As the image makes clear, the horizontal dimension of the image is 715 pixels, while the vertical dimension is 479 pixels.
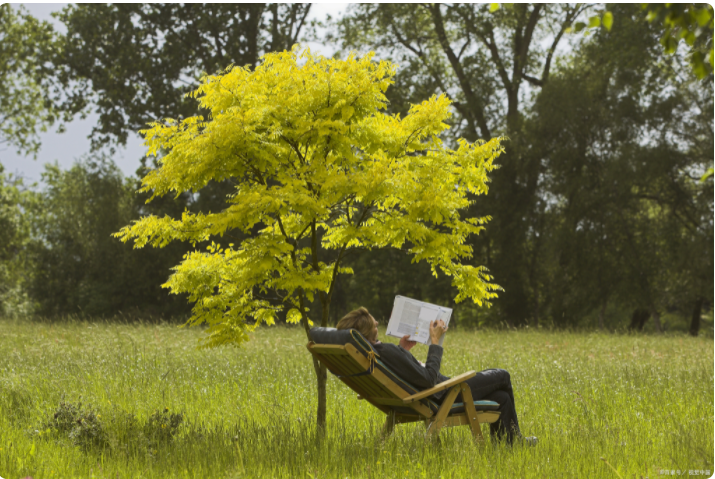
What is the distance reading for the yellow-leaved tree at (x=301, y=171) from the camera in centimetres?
455

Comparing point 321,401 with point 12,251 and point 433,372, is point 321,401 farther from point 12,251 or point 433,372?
point 12,251

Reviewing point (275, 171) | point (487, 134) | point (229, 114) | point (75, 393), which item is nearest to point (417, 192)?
point (275, 171)

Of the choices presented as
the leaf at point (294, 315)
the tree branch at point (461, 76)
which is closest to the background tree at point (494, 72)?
the tree branch at point (461, 76)

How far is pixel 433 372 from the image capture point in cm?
443

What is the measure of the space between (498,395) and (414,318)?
1.01 m

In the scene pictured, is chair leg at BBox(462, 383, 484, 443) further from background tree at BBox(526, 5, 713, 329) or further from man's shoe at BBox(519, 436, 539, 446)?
background tree at BBox(526, 5, 713, 329)

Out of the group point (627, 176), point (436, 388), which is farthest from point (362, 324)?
point (627, 176)

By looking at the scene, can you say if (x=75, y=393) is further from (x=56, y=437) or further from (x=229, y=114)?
(x=229, y=114)

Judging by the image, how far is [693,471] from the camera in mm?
3883

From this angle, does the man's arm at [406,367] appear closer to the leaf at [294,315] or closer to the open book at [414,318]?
the open book at [414,318]

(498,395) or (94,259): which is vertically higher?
(94,259)

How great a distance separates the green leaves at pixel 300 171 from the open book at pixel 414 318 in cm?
52

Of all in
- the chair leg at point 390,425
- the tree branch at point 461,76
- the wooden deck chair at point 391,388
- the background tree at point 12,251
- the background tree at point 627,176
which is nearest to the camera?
the wooden deck chair at point 391,388

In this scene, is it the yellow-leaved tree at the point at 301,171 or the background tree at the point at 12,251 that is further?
the background tree at the point at 12,251
